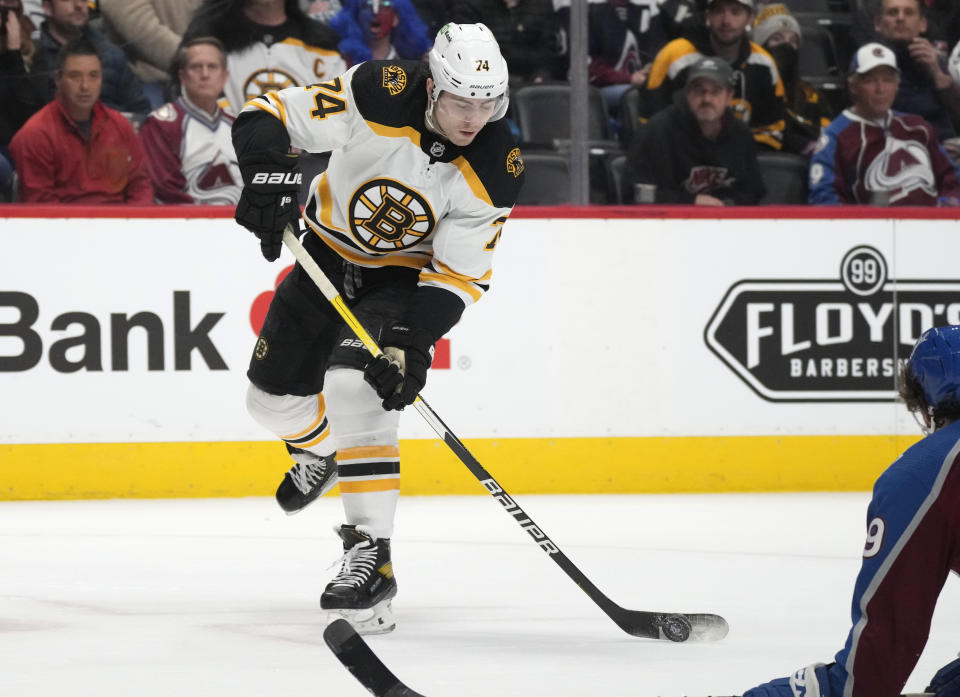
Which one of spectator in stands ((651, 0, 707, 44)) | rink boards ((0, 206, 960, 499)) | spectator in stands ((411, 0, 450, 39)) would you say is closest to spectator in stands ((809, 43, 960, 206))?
rink boards ((0, 206, 960, 499))

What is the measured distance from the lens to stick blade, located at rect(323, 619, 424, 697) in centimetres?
205

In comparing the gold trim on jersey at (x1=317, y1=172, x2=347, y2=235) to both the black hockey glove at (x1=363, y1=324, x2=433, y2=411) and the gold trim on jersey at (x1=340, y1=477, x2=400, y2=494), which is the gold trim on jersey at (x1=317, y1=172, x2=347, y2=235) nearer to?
the black hockey glove at (x1=363, y1=324, x2=433, y2=411)

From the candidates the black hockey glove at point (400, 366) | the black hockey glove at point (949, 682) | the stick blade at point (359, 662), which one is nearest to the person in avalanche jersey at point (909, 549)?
the black hockey glove at point (949, 682)

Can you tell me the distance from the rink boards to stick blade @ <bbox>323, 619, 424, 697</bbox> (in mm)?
2444

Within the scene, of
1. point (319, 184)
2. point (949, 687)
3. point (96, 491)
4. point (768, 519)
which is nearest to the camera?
point (949, 687)

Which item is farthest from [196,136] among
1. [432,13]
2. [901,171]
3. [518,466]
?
[901,171]

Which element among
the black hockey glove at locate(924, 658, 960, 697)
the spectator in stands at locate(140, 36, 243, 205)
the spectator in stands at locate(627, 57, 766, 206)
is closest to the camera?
the black hockey glove at locate(924, 658, 960, 697)

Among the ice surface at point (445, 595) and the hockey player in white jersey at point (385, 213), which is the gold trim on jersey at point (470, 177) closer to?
the hockey player in white jersey at point (385, 213)

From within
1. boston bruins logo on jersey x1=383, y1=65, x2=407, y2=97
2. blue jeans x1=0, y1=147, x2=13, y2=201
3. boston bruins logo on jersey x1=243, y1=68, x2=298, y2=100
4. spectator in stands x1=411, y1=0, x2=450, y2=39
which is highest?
boston bruins logo on jersey x1=383, y1=65, x2=407, y2=97

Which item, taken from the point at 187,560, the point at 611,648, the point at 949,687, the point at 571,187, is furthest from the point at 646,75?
the point at 949,687

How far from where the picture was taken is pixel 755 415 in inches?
184

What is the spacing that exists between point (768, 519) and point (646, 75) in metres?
1.56

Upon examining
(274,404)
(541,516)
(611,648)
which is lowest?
(541,516)

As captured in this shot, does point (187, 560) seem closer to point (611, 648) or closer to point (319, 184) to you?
point (319, 184)
